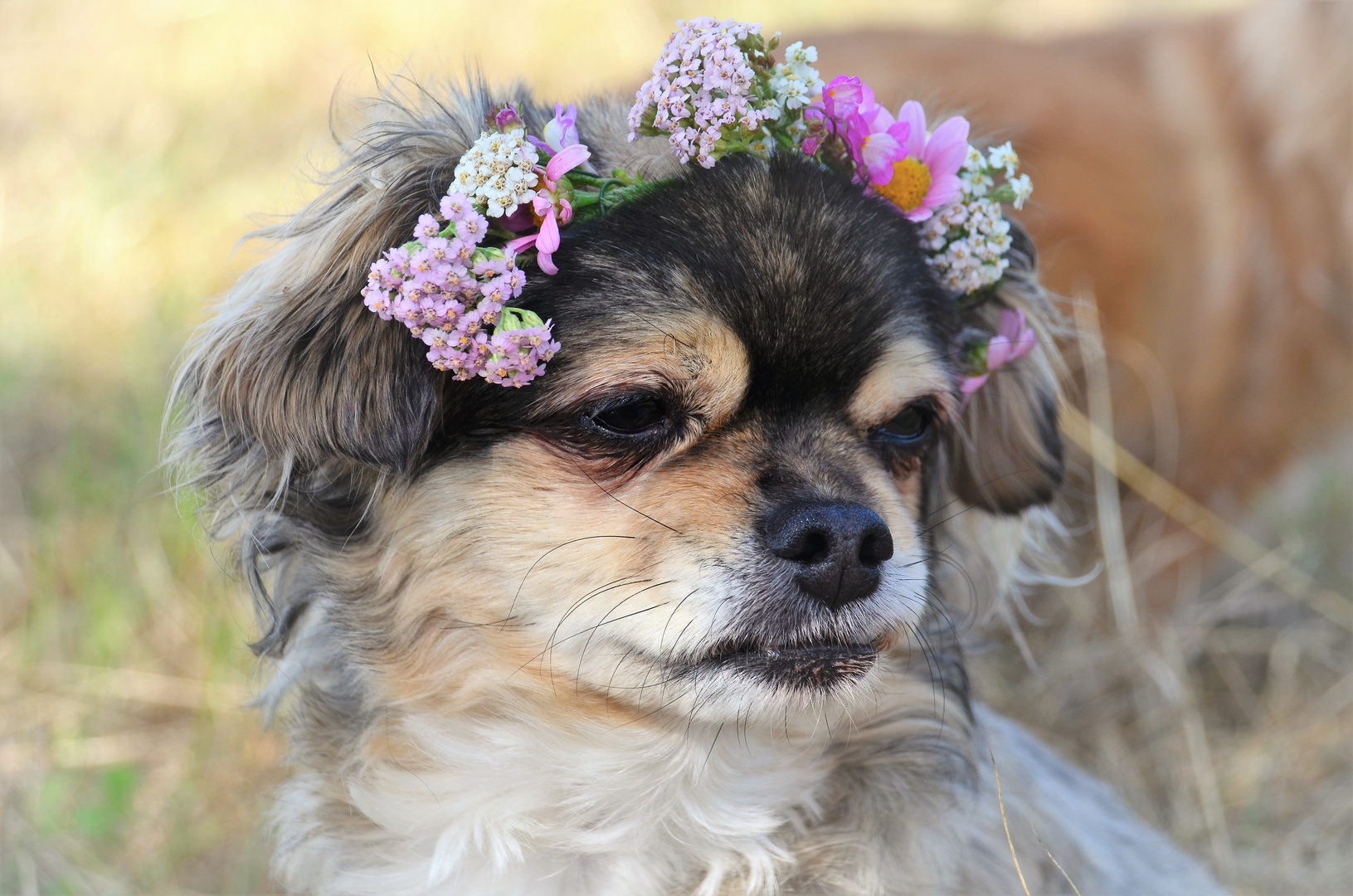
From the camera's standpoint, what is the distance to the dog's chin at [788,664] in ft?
7.06

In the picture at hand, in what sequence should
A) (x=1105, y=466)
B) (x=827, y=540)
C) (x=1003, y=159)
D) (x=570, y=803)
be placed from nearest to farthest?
1. (x=827, y=540)
2. (x=570, y=803)
3. (x=1003, y=159)
4. (x=1105, y=466)

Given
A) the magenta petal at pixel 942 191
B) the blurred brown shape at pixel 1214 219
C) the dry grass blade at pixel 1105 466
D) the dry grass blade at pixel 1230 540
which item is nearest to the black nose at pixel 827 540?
the magenta petal at pixel 942 191

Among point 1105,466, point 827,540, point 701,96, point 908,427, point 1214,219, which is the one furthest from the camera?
point 1214,219

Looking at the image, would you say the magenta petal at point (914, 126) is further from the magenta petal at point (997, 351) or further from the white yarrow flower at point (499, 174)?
the white yarrow flower at point (499, 174)

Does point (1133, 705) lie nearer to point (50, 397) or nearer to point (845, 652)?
point (845, 652)

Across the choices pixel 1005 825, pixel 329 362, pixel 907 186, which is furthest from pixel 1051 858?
pixel 329 362

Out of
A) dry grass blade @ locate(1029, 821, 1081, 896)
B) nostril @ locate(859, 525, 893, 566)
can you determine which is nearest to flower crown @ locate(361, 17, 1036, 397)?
nostril @ locate(859, 525, 893, 566)

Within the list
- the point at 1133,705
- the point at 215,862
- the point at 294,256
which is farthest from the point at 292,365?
the point at 1133,705

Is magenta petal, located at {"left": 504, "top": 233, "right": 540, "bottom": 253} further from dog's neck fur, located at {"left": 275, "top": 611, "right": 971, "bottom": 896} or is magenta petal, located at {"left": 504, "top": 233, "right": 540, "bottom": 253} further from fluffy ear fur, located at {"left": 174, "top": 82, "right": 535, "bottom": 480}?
dog's neck fur, located at {"left": 275, "top": 611, "right": 971, "bottom": 896}

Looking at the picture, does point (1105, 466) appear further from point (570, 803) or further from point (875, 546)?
point (570, 803)

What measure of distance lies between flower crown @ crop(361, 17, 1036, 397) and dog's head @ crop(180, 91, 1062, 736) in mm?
81

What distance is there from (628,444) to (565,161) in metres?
0.51

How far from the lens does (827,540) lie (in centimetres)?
205

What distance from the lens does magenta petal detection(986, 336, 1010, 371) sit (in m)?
2.68
